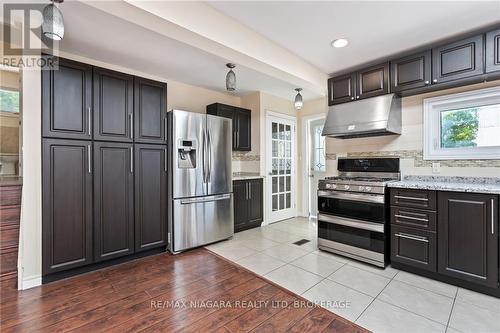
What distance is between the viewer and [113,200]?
2611mm

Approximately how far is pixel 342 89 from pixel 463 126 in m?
1.42

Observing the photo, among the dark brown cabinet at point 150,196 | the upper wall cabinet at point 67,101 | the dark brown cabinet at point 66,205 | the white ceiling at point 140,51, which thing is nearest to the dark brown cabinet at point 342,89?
the white ceiling at point 140,51

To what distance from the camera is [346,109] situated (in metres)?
3.16

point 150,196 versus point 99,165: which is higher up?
point 99,165

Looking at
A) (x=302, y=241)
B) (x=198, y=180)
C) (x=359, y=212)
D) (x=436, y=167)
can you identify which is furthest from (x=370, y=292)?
(x=198, y=180)

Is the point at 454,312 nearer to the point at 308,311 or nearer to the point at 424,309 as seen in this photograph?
the point at 424,309

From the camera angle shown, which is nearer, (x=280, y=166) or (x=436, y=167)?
(x=436, y=167)

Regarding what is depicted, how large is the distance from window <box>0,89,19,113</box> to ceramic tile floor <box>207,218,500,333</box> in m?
2.88

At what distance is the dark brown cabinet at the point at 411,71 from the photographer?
102 inches

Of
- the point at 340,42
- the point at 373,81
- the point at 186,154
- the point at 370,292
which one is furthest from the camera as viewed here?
the point at 186,154

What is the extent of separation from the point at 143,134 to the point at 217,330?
7.25 feet

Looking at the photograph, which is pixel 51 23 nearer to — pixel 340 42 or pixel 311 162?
pixel 340 42

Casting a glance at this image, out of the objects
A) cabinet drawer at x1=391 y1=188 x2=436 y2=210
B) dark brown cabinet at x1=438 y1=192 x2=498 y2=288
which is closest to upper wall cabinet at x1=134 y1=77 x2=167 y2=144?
cabinet drawer at x1=391 y1=188 x2=436 y2=210

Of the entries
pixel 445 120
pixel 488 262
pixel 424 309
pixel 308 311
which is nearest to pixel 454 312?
pixel 424 309
